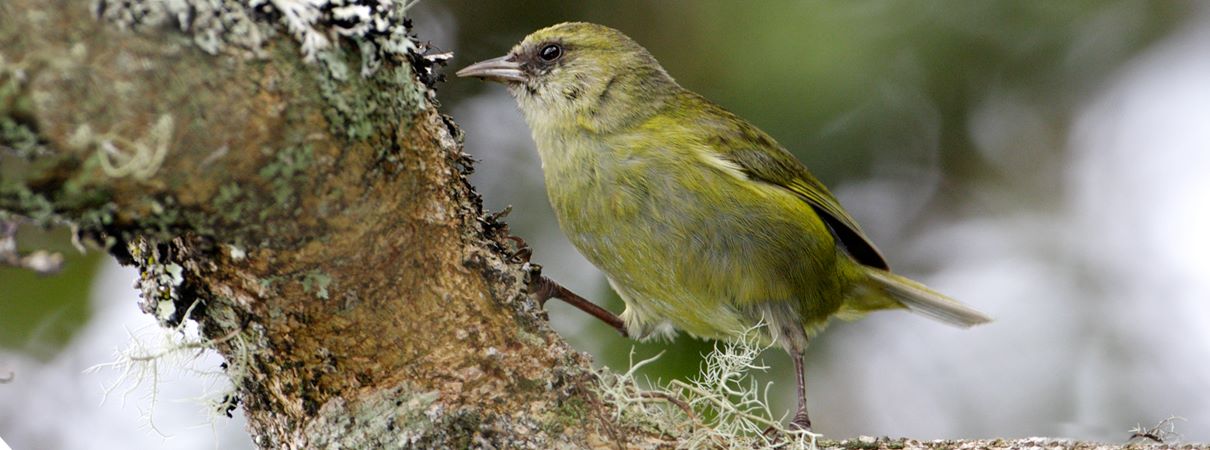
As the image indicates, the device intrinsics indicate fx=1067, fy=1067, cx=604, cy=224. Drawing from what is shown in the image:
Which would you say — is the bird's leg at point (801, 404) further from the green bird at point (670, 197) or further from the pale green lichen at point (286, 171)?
the pale green lichen at point (286, 171)

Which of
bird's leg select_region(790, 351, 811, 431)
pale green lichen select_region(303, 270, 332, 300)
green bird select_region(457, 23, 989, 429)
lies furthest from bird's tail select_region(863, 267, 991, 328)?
pale green lichen select_region(303, 270, 332, 300)

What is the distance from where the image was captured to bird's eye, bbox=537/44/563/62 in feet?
13.9

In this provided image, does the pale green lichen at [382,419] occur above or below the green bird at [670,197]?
below

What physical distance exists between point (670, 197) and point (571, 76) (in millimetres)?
717

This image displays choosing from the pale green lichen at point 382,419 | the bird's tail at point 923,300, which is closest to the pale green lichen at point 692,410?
the pale green lichen at point 382,419

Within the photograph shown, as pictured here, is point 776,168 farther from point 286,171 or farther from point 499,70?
point 286,171

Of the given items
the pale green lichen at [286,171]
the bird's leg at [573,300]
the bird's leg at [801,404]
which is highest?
the bird's leg at [573,300]

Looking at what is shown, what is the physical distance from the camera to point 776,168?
14.4ft

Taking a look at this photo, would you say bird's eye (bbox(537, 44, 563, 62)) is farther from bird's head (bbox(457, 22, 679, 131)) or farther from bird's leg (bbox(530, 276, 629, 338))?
bird's leg (bbox(530, 276, 629, 338))

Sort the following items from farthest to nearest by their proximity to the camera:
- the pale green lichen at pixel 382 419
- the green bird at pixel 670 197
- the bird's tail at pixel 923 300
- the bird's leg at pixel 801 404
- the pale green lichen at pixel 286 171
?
the bird's tail at pixel 923 300 < the green bird at pixel 670 197 < the bird's leg at pixel 801 404 < the pale green lichen at pixel 382 419 < the pale green lichen at pixel 286 171

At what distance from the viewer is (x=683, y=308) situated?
Result: 4.05 metres

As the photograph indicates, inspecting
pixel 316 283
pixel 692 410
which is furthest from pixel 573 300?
pixel 316 283

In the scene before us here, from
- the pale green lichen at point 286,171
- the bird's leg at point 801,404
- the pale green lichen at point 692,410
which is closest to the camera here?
the pale green lichen at point 286,171

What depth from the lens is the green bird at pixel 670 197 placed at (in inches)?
153
